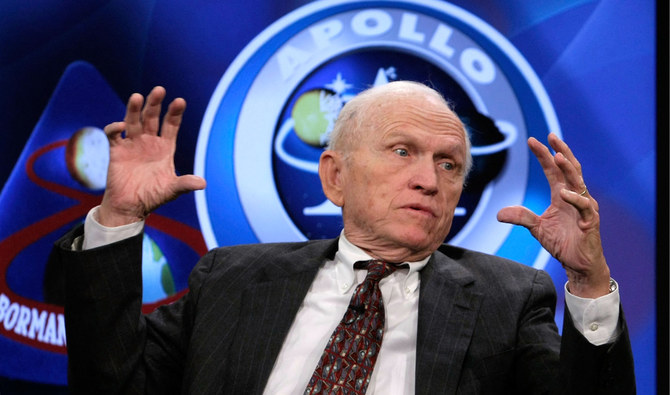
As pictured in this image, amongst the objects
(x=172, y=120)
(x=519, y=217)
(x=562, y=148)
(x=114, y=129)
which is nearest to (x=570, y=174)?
(x=562, y=148)

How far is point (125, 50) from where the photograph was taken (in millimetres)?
3000

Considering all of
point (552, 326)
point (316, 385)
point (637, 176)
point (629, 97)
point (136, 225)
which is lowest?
point (316, 385)

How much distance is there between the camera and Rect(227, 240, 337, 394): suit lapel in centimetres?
180

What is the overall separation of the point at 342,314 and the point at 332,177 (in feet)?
1.53

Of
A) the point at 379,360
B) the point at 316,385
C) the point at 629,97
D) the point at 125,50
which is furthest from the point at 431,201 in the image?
the point at 125,50

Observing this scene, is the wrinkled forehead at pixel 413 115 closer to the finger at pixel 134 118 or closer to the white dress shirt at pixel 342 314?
the white dress shirt at pixel 342 314

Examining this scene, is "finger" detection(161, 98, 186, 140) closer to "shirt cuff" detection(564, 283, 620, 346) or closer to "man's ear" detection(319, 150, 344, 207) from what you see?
"man's ear" detection(319, 150, 344, 207)

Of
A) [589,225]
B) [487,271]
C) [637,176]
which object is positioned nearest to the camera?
[589,225]

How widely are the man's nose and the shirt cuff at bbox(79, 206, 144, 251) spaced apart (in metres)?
0.75

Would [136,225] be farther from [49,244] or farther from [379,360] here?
[49,244]

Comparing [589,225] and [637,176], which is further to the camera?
[637,176]

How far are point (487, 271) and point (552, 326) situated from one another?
0.24m

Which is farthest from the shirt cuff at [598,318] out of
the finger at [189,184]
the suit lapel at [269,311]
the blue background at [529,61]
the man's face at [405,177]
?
the blue background at [529,61]

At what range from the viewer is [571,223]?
61.7 inches
